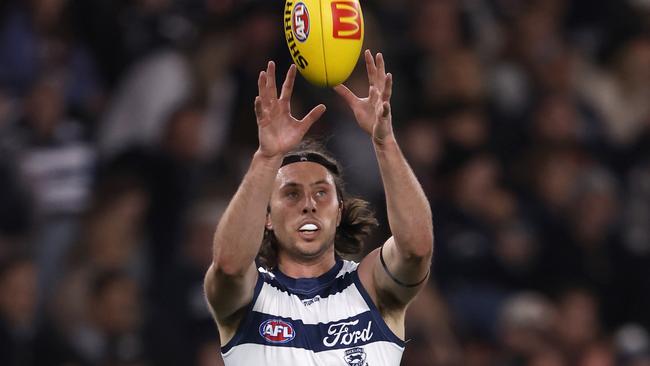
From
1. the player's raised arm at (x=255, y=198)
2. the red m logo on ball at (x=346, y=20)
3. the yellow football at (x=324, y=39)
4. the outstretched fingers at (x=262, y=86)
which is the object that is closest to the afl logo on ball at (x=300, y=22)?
the yellow football at (x=324, y=39)

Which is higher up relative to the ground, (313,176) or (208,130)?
(313,176)

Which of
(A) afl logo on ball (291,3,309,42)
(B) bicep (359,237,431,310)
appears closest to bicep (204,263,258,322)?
(B) bicep (359,237,431,310)

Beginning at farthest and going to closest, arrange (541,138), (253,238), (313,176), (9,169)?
(541,138), (9,169), (313,176), (253,238)

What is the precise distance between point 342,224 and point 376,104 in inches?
34.0

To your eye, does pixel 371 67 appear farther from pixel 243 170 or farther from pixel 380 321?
pixel 243 170

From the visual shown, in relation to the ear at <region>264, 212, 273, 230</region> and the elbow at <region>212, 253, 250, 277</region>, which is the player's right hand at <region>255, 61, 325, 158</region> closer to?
the elbow at <region>212, 253, 250, 277</region>

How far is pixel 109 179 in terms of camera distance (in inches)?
367

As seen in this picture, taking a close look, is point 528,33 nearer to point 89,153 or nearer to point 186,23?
point 186,23

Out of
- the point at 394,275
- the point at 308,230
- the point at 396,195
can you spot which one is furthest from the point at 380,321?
the point at 396,195

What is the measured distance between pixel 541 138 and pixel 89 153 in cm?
343

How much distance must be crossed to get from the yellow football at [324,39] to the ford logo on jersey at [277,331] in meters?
0.99

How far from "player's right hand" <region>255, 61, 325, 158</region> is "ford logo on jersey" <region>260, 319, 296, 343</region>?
2.28ft

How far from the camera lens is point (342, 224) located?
6.50 meters

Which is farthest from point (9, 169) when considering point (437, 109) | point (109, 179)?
point (437, 109)
